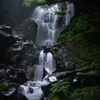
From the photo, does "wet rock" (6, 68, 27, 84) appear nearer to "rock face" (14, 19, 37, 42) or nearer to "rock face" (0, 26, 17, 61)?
"rock face" (0, 26, 17, 61)

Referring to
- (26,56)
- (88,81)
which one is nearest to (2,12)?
(26,56)

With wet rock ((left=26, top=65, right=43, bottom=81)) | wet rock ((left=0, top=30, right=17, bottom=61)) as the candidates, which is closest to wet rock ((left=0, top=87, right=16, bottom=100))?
wet rock ((left=26, top=65, right=43, bottom=81))

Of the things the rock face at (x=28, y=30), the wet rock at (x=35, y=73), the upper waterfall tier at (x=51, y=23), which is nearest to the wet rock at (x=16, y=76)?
the wet rock at (x=35, y=73)

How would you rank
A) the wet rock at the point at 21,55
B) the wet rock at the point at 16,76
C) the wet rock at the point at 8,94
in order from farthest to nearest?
1. the wet rock at the point at 21,55
2. the wet rock at the point at 16,76
3. the wet rock at the point at 8,94

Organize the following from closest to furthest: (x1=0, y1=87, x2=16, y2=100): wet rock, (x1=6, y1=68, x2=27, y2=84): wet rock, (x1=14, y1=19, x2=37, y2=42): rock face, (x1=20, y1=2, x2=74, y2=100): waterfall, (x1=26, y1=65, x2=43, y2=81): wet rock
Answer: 1. (x1=0, y1=87, x2=16, y2=100): wet rock
2. (x1=6, y1=68, x2=27, y2=84): wet rock
3. (x1=26, y1=65, x2=43, y2=81): wet rock
4. (x1=20, y1=2, x2=74, y2=100): waterfall
5. (x1=14, y1=19, x2=37, y2=42): rock face

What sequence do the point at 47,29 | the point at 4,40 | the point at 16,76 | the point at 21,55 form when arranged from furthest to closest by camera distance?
the point at 47,29 < the point at 4,40 < the point at 21,55 < the point at 16,76

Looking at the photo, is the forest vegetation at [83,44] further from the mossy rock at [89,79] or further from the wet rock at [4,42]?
the wet rock at [4,42]

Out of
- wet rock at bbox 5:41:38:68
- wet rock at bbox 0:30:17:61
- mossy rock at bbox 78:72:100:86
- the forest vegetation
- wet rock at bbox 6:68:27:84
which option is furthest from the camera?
wet rock at bbox 0:30:17:61

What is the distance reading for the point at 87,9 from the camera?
1091 cm

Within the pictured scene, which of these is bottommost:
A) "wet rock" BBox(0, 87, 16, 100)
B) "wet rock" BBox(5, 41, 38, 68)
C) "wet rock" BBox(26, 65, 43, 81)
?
"wet rock" BBox(26, 65, 43, 81)

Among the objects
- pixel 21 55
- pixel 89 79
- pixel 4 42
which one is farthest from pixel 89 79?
pixel 4 42

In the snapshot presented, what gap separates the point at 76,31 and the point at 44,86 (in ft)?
20.0

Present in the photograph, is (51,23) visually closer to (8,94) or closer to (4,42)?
(4,42)

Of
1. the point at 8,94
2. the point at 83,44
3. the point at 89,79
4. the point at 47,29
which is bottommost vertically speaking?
the point at 8,94
